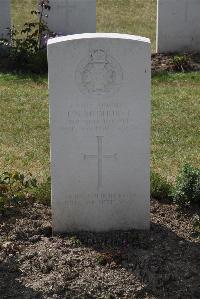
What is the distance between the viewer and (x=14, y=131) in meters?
8.53

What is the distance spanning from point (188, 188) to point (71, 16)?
22.2ft

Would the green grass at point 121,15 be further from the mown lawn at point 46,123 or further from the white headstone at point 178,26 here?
the mown lawn at point 46,123

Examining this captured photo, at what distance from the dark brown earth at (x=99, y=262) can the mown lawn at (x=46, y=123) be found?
149cm

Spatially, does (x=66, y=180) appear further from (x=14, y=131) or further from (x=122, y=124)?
(x=14, y=131)

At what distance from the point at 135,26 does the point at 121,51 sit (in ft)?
33.8

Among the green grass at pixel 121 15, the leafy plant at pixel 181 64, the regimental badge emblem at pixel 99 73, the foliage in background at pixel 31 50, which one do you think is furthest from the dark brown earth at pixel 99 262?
the green grass at pixel 121 15


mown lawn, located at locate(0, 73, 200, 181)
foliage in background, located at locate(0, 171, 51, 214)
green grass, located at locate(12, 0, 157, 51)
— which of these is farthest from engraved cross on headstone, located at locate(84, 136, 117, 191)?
green grass, located at locate(12, 0, 157, 51)

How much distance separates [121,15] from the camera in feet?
53.4

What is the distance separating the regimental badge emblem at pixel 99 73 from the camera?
526 cm

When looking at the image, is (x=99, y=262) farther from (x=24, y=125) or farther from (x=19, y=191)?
(x=24, y=125)

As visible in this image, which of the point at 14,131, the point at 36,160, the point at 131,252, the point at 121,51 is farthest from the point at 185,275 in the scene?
the point at 14,131

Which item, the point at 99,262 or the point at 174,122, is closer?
the point at 99,262

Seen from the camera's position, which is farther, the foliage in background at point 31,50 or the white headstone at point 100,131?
the foliage in background at point 31,50

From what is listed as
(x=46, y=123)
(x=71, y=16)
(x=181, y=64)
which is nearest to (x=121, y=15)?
(x=71, y=16)
